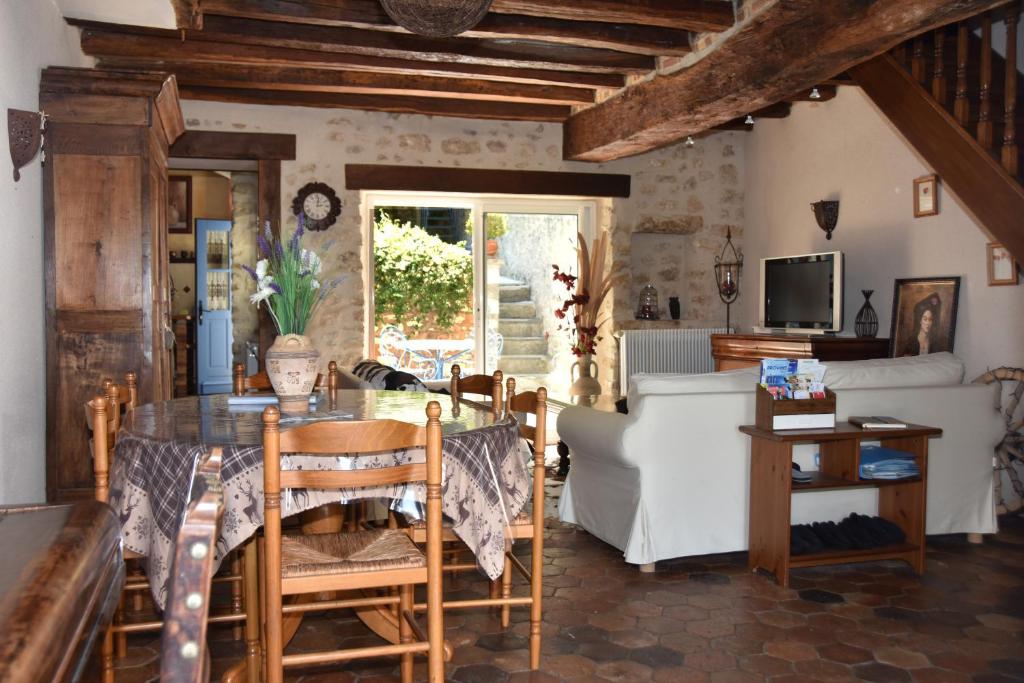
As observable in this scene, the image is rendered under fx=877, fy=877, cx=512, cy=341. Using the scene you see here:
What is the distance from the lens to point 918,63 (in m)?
5.34

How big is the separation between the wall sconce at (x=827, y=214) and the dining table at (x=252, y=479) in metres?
4.88

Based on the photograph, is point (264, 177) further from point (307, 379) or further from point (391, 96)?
point (307, 379)

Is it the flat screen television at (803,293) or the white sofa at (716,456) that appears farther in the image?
the flat screen television at (803,293)

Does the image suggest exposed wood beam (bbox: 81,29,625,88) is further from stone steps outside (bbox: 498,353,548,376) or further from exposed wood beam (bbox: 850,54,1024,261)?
stone steps outside (bbox: 498,353,548,376)

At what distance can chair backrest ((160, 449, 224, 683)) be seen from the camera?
3.06ft

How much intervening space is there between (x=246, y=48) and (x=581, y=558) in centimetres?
384

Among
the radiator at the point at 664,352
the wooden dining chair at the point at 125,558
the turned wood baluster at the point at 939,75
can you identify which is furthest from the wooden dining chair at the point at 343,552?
the radiator at the point at 664,352

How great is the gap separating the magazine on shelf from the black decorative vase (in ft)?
8.46

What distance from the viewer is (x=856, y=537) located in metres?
3.81

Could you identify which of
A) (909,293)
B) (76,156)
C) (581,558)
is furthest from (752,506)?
(76,156)

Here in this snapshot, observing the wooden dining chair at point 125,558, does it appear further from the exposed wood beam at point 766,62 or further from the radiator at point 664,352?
the radiator at point 664,352

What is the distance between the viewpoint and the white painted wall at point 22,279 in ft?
11.6

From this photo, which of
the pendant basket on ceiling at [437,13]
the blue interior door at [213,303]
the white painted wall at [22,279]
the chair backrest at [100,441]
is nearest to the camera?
the chair backrest at [100,441]

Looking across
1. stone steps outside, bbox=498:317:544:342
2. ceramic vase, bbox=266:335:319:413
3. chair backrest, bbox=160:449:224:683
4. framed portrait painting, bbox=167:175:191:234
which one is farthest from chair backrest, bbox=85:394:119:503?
framed portrait painting, bbox=167:175:191:234
